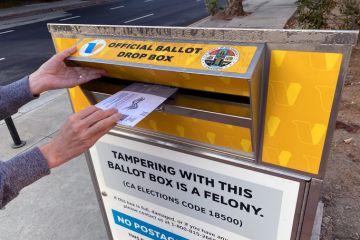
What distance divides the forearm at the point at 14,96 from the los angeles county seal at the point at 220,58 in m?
0.94

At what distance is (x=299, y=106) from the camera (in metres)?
1.08

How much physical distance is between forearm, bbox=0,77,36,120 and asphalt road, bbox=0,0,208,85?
5.69 m

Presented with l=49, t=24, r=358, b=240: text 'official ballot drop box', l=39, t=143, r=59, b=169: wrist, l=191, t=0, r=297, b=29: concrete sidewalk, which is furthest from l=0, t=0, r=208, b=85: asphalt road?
l=39, t=143, r=59, b=169: wrist

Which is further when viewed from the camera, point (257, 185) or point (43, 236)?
point (43, 236)

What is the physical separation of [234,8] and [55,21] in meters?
7.43

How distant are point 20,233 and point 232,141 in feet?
7.02

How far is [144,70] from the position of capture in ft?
3.88

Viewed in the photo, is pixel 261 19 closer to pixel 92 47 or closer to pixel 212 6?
pixel 212 6

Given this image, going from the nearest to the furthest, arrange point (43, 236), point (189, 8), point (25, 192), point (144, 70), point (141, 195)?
1. point (144, 70)
2. point (141, 195)
3. point (43, 236)
4. point (25, 192)
5. point (189, 8)

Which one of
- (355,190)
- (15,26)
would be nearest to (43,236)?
(355,190)

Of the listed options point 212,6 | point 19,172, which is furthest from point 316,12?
point 212,6

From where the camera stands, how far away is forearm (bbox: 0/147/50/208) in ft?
3.62

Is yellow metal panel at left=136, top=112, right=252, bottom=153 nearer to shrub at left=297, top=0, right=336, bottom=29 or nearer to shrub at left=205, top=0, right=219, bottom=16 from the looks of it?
shrub at left=297, top=0, right=336, bottom=29

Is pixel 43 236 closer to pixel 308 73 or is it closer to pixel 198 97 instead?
pixel 198 97
